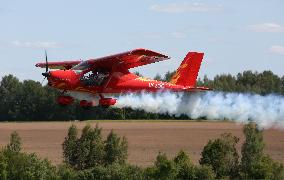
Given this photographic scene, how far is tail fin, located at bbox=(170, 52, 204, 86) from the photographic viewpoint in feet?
150

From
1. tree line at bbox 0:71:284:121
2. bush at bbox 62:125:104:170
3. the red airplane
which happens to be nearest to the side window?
the red airplane

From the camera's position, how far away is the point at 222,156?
83938mm

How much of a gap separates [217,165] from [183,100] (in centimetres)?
3804

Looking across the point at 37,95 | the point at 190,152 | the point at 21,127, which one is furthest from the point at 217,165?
the point at 37,95

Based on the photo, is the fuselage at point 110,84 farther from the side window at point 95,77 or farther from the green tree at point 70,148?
the green tree at point 70,148

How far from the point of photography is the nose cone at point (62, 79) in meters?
40.3

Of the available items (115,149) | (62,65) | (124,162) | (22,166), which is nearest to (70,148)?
(115,149)

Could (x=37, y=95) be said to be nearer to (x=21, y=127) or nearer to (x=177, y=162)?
(x=21, y=127)

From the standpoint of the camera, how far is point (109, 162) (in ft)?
303

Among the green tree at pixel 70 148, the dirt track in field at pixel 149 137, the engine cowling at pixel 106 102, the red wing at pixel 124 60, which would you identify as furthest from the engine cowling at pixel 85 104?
the green tree at pixel 70 148

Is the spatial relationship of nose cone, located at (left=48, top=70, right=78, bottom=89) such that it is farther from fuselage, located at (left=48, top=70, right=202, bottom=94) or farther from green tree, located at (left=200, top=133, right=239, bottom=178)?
green tree, located at (left=200, top=133, right=239, bottom=178)

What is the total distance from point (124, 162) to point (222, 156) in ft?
33.7

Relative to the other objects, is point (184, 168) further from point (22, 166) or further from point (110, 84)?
point (110, 84)

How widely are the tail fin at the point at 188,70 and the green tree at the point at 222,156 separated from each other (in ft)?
120
